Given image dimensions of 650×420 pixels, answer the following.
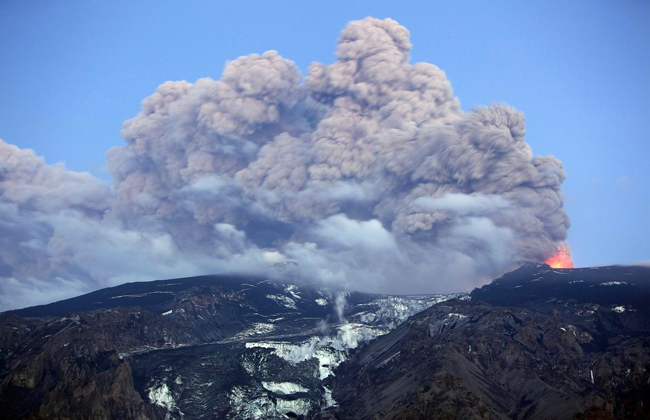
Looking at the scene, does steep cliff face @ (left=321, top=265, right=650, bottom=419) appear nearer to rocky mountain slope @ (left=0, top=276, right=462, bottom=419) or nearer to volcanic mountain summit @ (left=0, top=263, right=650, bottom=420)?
volcanic mountain summit @ (left=0, top=263, right=650, bottom=420)

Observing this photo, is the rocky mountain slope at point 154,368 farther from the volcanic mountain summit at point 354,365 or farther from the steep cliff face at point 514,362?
the steep cliff face at point 514,362

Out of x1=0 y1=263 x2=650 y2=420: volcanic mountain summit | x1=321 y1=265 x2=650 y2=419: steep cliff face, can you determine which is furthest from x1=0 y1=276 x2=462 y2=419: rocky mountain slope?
x1=321 y1=265 x2=650 y2=419: steep cliff face

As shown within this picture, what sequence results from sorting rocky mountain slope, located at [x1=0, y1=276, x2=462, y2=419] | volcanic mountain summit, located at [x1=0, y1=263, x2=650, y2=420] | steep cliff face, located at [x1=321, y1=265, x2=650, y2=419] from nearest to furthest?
1. steep cliff face, located at [x1=321, y1=265, x2=650, y2=419]
2. volcanic mountain summit, located at [x1=0, y1=263, x2=650, y2=420]
3. rocky mountain slope, located at [x1=0, y1=276, x2=462, y2=419]

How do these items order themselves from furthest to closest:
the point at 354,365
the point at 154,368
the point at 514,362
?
the point at 354,365, the point at 154,368, the point at 514,362

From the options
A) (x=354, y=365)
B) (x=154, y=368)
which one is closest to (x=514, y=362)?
(x=354, y=365)

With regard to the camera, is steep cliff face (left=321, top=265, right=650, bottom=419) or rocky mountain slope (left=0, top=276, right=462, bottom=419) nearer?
steep cliff face (left=321, top=265, right=650, bottom=419)

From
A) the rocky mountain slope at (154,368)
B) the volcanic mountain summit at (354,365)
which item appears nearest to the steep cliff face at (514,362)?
the volcanic mountain summit at (354,365)

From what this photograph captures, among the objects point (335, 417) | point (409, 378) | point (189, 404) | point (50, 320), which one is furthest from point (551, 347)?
point (50, 320)

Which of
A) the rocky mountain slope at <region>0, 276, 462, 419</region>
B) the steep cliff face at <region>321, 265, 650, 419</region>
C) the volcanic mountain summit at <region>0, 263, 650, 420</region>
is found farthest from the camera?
the rocky mountain slope at <region>0, 276, 462, 419</region>

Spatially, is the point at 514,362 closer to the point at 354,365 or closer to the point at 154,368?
the point at 354,365

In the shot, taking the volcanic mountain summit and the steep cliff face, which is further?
the volcanic mountain summit
